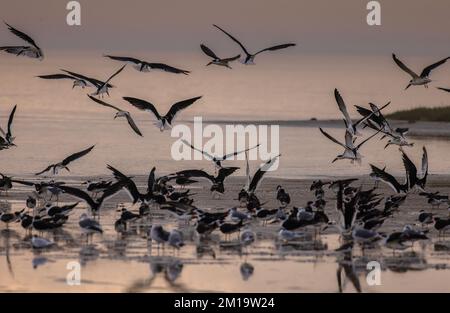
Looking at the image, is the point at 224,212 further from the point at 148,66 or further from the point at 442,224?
the point at 148,66

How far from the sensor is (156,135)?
37.6m

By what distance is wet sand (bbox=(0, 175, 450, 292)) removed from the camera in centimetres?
1522

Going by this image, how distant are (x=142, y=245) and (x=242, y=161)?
13175 mm

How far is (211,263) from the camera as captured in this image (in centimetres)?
1667

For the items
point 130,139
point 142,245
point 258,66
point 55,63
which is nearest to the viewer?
point 142,245

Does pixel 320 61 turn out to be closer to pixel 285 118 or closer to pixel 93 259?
pixel 285 118

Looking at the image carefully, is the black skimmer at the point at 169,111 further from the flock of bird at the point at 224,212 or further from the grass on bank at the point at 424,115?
the grass on bank at the point at 424,115

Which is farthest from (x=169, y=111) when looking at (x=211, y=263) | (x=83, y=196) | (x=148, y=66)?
(x=211, y=263)

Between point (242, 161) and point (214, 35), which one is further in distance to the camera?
point (214, 35)

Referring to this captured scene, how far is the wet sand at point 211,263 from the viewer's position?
49.9 feet

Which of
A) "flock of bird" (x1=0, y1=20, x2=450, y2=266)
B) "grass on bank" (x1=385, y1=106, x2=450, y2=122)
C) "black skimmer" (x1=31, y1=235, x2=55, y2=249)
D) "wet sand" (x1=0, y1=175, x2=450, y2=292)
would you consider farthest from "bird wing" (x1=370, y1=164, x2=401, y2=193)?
"grass on bank" (x1=385, y1=106, x2=450, y2=122)

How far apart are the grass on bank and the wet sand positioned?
24577mm
